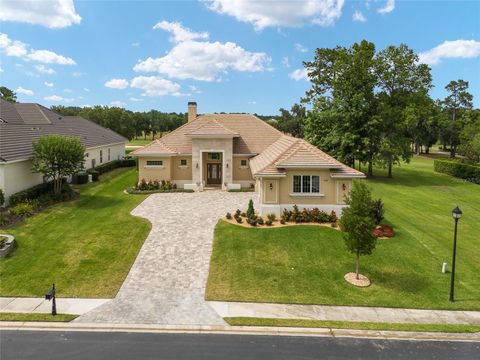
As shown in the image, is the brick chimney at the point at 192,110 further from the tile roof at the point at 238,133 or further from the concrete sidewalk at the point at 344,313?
the concrete sidewalk at the point at 344,313

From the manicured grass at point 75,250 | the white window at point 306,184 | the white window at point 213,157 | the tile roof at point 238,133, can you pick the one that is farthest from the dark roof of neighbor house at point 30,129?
the white window at point 306,184

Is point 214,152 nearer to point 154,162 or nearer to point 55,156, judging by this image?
point 154,162

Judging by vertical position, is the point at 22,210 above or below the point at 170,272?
above

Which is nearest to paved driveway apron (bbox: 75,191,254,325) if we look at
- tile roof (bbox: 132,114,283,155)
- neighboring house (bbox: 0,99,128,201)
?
neighboring house (bbox: 0,99,128,201)

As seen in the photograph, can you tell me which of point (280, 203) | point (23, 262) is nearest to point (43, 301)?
point (23, 262)

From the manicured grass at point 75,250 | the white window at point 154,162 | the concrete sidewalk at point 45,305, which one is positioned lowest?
the concrete sidewalk at point 45,305

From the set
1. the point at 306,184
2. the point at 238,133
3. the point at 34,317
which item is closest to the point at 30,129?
the point at 238,133
